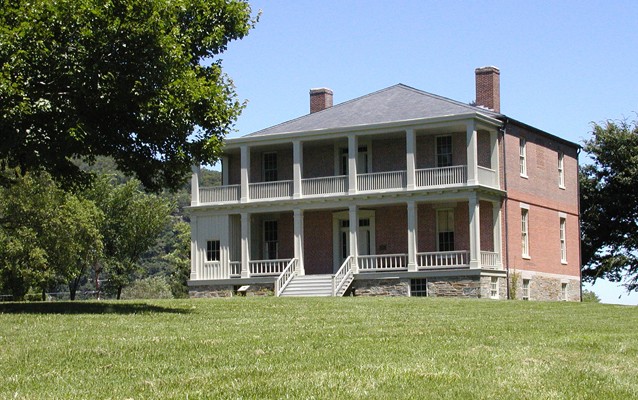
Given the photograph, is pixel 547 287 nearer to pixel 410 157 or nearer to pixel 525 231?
pixel 525 231

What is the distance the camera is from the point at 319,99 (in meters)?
47.2

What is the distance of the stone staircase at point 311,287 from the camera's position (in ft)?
127

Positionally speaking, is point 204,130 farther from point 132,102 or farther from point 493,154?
point 493,154

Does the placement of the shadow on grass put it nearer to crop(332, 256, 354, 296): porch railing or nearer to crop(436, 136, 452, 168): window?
crop(332, 256, 354, 296): porch railing

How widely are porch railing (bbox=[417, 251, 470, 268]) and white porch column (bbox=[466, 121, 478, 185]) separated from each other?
2733mm

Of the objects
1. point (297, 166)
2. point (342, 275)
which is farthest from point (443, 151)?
point (342, 275)

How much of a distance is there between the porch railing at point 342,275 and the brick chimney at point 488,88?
8.89 metres

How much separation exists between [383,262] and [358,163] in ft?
13.4

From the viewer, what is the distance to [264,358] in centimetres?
1298

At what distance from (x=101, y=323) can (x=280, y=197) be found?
77.6ft

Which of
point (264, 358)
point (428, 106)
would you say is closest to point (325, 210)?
point (428, 106)

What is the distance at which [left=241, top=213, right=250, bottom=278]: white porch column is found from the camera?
138ft

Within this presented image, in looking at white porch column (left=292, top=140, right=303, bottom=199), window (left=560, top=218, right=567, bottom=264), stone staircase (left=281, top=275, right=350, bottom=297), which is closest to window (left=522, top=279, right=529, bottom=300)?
window (left=560, top=218, right=567, bottom=264)

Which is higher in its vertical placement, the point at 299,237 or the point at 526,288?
the point at 299,237
